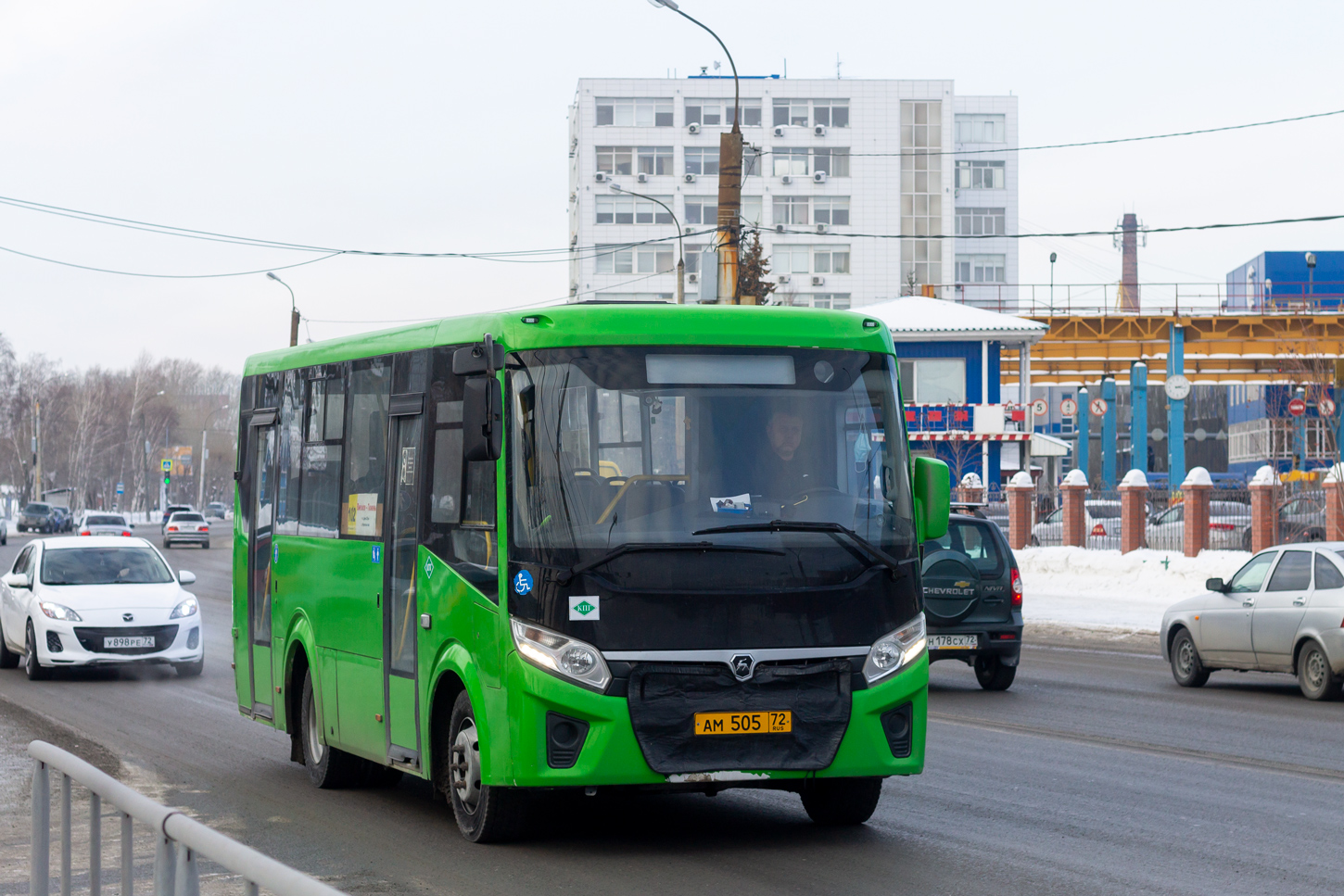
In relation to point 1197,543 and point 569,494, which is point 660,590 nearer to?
point 569,494

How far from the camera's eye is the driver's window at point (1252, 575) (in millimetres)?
17328

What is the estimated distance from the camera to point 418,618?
8852 mm

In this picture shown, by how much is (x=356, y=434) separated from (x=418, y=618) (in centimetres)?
158

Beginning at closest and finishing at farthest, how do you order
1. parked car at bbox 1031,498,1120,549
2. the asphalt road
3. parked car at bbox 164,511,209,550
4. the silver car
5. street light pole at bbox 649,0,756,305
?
the asphalt road < the silver car < street light pole at bbox 649,0,756,305 < parked car at bbox 1031,498,1120,549 < parked car at bbox 164,511,209,550

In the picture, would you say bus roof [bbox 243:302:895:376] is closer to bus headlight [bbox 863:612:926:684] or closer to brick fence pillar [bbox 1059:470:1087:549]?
bus headlight [bbox 863:612:926:684]

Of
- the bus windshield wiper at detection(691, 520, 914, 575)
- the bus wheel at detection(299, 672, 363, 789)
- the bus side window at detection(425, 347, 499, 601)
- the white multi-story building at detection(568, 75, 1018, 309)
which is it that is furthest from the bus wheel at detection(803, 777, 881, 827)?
the white multi-story building at detection(568, 75, 1018, 309)

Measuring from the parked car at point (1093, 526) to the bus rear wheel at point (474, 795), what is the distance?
106 feet

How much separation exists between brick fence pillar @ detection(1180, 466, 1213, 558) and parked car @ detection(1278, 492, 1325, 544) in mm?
1493

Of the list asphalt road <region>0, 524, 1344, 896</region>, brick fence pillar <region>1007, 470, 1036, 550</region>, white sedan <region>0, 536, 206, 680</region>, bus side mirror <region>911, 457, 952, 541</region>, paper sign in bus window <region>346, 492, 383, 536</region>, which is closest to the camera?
asphalt road <region>0, 524, 1344, 896</region>

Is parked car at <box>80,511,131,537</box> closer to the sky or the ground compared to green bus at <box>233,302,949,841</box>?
closer to the ground

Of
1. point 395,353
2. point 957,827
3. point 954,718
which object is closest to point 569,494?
point 395,353

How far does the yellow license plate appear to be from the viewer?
7852mm

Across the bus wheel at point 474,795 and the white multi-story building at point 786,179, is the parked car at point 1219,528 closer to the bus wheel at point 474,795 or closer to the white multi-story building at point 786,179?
the bus wheel at point 474,795

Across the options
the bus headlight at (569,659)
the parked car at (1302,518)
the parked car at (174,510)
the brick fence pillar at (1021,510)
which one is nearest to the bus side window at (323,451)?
the bus headlight at (569,659)
